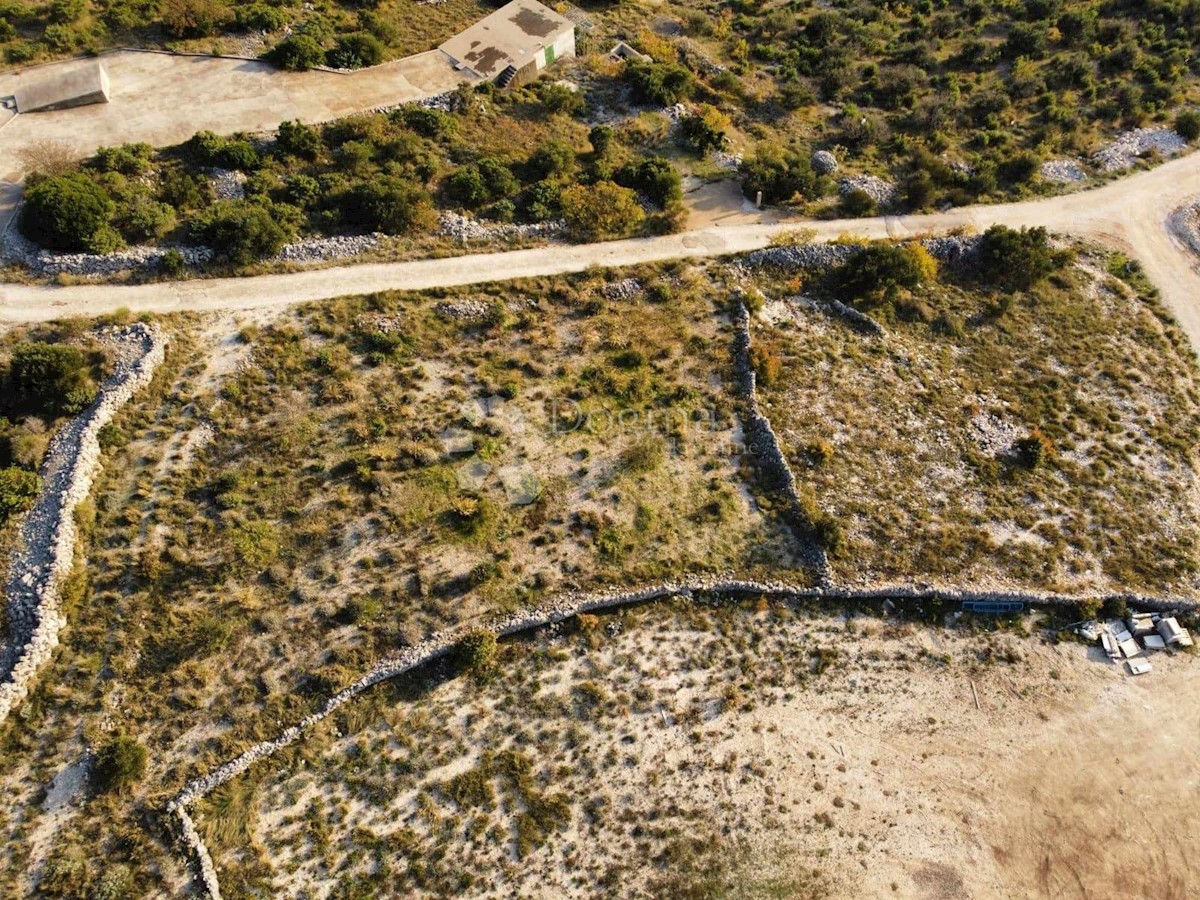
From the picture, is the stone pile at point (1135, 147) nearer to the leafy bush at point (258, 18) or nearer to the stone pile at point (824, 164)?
the stone pile at point (824, 164)

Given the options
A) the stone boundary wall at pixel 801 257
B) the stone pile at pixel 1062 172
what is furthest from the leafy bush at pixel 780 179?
the stone pile at pixel 1062 172

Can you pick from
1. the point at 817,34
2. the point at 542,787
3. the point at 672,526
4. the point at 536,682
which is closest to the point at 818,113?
the point at 817,34

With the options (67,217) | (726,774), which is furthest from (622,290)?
(67,217)

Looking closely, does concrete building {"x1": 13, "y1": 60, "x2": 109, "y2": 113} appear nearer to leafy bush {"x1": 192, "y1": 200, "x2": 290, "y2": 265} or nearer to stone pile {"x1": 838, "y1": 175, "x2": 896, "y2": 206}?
leafy bush {"x1": 192, "y1": 200, "x2": 290, "y2": 265}

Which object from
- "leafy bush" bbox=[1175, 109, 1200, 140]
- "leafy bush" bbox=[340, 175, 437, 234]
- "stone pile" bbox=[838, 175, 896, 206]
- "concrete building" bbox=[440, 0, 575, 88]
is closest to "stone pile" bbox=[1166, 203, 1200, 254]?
"leafy bush" bbox=[1175, 109, 1200, 140]

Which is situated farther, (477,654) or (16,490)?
(16,490)

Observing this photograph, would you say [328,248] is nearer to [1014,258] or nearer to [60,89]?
[60,89]

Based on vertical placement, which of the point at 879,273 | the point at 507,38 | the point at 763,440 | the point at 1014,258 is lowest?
the point at 763,440
